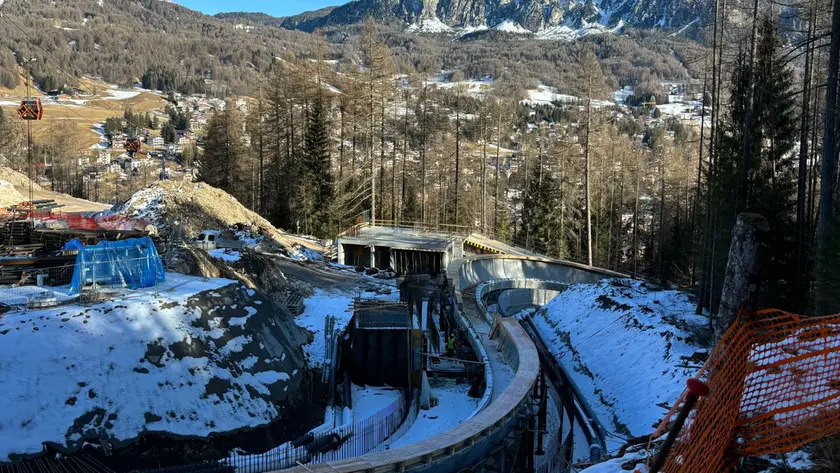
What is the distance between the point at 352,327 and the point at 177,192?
59.0 ft

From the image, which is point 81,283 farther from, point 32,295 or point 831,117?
point 831,117

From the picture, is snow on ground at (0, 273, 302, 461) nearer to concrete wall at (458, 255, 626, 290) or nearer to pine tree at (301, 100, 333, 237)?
concrete wall at (458, 255, 626, 290)

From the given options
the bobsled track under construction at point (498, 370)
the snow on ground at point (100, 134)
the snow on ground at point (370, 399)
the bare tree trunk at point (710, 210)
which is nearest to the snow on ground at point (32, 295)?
the snow on ground at point (370, 399)

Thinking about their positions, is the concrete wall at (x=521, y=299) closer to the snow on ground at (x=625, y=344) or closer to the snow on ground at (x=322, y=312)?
the snow on ground at (x=625, y=344)

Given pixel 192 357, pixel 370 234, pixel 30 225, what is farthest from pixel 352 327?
pixel 370 234

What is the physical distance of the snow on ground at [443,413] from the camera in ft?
50.3

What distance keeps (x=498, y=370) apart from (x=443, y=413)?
223cm

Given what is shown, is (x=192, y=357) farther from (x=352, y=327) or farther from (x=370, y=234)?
(x=370, y=234)

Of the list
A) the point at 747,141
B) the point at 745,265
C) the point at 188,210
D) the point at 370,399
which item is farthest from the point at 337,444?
the point at 188,210

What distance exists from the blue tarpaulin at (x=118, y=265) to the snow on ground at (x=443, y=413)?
291 inches

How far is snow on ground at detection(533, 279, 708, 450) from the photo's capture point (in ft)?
50.4

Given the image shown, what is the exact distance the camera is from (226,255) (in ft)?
83.1

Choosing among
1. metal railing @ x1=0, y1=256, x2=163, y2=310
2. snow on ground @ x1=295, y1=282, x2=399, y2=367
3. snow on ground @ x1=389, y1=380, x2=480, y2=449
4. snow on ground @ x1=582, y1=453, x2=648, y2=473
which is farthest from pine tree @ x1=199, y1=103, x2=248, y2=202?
snow on ground @ x1=582, y1=453, x2=648, y2=473

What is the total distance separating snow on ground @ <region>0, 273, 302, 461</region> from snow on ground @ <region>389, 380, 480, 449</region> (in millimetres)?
3344
